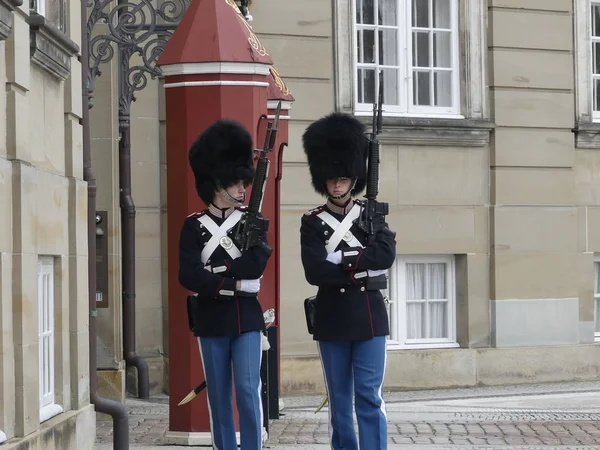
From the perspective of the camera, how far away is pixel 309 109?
584 inches

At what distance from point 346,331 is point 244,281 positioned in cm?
62

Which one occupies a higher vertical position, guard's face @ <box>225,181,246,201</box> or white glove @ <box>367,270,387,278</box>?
guard's face @ <box>225,181,246,201</box>

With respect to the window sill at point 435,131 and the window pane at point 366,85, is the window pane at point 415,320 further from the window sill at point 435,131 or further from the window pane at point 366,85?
the window pane at point 366,85

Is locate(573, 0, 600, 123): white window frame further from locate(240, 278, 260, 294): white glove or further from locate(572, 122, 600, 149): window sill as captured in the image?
locate(240, 278, 260, 294): white glove

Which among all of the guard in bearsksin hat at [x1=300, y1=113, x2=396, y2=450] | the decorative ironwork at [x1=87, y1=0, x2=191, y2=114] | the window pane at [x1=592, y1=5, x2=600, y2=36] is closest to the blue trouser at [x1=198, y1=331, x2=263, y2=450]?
the guard in bearsksin hat at [x1=300, y1=113, x2=396, y2=450]

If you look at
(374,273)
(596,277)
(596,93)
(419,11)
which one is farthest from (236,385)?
(596,93)

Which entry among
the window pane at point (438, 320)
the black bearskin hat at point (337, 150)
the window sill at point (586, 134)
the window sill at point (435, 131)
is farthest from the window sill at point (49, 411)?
the window sill at point (586, 134)

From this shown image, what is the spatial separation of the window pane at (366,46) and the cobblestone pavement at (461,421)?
3.50 m

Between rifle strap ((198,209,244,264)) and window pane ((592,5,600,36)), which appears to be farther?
window pane ((592,5,600,36))

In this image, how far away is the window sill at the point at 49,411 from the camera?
8523 mm

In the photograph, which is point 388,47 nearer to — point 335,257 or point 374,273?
point 374,273

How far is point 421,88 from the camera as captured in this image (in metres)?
15.9

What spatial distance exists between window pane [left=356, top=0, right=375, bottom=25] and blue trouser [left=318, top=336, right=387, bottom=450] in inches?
313

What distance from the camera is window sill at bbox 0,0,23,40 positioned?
24.7 ft
